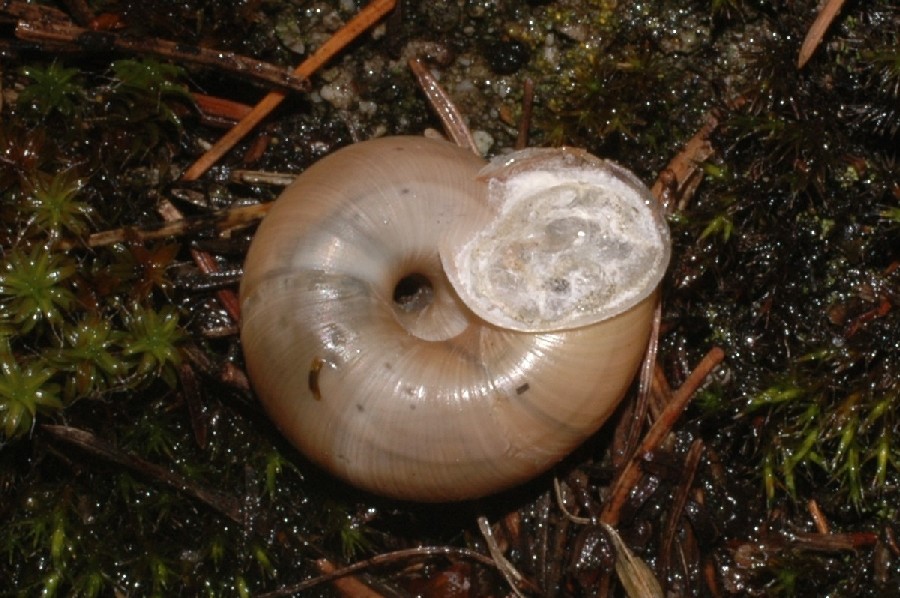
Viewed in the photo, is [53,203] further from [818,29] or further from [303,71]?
[818,29]

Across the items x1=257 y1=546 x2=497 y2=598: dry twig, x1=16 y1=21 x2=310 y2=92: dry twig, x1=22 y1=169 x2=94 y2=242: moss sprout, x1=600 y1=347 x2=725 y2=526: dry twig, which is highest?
x1=16 y1=21 x2=310 y2=92: dry twig

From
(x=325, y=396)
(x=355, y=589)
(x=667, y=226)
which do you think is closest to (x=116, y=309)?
(x=325, y=396)

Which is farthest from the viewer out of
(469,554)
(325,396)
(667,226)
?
(469,554)

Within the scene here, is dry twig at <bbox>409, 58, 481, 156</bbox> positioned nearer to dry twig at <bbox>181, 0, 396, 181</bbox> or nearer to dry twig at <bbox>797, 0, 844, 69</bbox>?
dry twig at <bbox>181, 0, 396, 181</bbox>

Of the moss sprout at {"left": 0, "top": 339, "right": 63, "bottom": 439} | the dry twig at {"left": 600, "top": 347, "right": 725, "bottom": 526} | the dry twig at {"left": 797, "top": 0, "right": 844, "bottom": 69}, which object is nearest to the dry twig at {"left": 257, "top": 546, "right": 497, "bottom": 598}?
the dry twig at {"left": 600, "top": 347, "right": 725, "bottom": 526}

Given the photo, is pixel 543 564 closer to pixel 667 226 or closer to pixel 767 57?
pixel 667 226

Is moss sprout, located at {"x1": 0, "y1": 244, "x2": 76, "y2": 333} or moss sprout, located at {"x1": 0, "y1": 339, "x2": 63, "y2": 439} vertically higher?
moss sprout, located at {"x1": 0, "y1": 244, "x2": 76, "y2": 333}

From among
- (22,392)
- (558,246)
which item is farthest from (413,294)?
(22,392)
